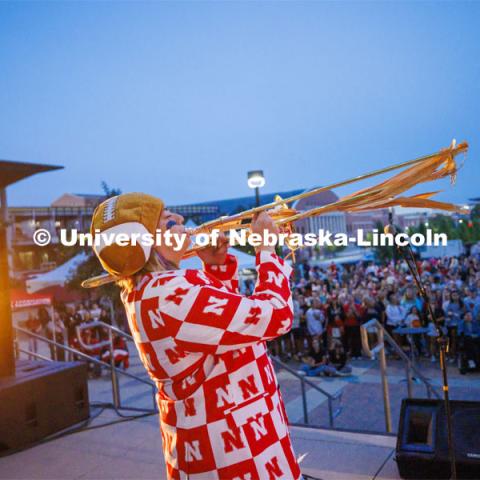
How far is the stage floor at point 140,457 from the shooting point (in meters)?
3.34

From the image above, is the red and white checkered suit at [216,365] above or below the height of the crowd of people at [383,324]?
above

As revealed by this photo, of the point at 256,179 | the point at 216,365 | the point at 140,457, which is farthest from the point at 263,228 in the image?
the point at 256,179

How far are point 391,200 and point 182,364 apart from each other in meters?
1.15

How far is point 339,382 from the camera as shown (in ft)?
26.7

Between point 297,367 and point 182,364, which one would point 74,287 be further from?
point 182,364

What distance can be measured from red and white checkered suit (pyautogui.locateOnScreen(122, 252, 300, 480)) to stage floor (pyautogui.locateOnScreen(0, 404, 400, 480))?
1860mm

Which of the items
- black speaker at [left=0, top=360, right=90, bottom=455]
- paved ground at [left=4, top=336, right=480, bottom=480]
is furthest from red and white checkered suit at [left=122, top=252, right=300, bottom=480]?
black speaker at [left=0, top=360, right=90, bottom=455]

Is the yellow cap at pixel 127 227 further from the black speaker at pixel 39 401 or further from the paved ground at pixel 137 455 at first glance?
the black speaker at pixel 39 401

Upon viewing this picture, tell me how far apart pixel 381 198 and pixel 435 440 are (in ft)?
6.17

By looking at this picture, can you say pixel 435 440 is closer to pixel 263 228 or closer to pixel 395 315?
pixel 263 228

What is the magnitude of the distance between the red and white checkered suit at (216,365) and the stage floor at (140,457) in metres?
1.86

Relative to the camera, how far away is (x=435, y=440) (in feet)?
9.88
